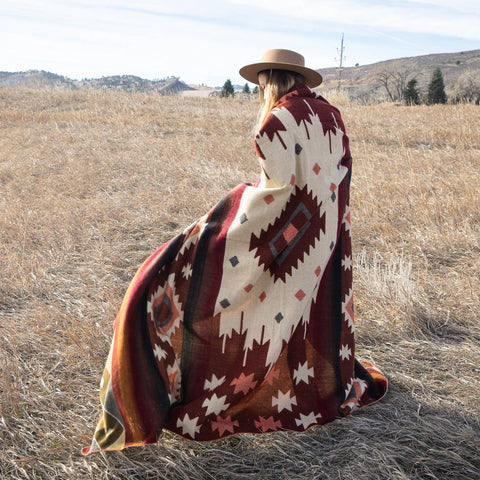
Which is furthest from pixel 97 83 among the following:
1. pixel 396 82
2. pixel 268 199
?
pixel 268 199

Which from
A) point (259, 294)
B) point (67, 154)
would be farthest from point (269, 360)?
point (67, 154)

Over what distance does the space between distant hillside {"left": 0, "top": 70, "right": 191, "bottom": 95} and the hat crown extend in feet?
49.9

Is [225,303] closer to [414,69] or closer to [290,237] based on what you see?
[290,237]

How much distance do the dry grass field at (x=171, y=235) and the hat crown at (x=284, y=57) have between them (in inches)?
69.1

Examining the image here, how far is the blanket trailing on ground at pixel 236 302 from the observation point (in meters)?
1.97

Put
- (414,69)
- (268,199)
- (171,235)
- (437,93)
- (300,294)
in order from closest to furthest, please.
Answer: (268,199)
(300,294)
(171,235)
(437,93)
(414,69)

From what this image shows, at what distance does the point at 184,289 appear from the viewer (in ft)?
6.84

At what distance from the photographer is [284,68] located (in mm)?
2186

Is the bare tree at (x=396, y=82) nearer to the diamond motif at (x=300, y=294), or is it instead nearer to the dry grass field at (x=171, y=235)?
the dry grass field at (x=171, y=235)

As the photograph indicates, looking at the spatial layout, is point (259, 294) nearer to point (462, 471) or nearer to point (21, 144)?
point (462, 471)

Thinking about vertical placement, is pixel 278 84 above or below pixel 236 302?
above

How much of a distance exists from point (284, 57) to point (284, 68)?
0.16ft

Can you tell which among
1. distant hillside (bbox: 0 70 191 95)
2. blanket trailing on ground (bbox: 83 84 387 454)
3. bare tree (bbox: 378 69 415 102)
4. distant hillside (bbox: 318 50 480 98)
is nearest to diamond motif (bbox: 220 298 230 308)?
blanket trailing on ground (bbox: 83 84 387 454)

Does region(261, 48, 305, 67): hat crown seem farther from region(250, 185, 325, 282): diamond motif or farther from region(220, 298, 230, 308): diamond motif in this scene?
region(220, 298, 230, 308): diamond motif
